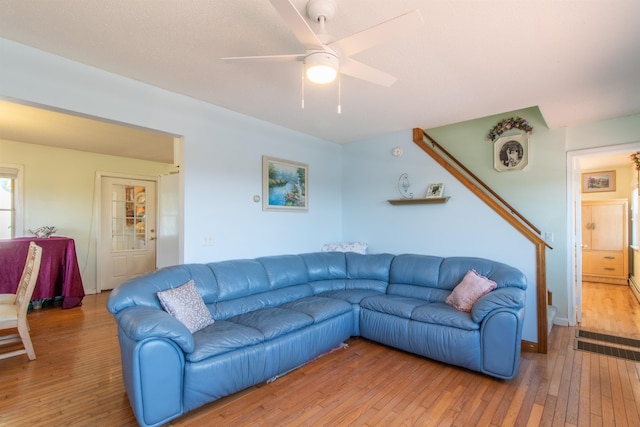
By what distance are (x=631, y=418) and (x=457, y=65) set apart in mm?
2667

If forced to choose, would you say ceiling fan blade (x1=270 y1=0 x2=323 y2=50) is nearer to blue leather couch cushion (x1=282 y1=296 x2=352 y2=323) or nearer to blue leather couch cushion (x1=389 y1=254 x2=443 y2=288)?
blue leather couch cushion (x1=282 y1=296 x2=352 y2=323)

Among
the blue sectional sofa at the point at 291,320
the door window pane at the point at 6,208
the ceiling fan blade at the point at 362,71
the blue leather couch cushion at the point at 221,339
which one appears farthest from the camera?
the door window pane at the point at 6,208

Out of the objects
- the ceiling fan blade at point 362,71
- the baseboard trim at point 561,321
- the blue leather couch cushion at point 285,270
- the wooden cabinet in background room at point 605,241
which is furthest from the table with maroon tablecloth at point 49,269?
the wooden cabinet in background room at point 605,241

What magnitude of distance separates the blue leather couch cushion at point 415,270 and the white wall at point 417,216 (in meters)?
0.38

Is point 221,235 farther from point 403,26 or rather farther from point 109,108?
point 403,26

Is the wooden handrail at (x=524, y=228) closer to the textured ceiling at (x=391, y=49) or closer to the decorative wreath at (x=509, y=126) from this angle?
the decorative wreath at (x=509, y=126)

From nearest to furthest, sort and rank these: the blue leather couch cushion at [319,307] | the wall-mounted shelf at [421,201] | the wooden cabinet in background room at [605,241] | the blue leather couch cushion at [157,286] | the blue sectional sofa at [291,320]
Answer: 1. the blue sectional sofa at [291,320]
2. the blue leather couch cushion at [157,286]
3. the blue leather couch cushion at [319,307]
4. the wall-mounted shelf at [421,201]
5. the wooden cabinet in background room at [605,241]

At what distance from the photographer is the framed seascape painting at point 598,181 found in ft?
20.4

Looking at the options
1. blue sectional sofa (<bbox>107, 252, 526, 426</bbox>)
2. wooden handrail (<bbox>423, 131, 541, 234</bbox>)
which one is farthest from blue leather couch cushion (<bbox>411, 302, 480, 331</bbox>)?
wooden handrail (<bbox>423, 131, 541, 234</bbox>)

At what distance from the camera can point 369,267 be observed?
13.0 ft

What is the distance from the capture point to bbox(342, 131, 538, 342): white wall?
3412mm

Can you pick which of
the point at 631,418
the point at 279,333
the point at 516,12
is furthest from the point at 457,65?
the point at 631,418

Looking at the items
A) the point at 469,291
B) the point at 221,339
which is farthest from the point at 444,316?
the point at 221,339

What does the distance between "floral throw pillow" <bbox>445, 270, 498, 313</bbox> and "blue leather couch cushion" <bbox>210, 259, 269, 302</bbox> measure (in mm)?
1892
